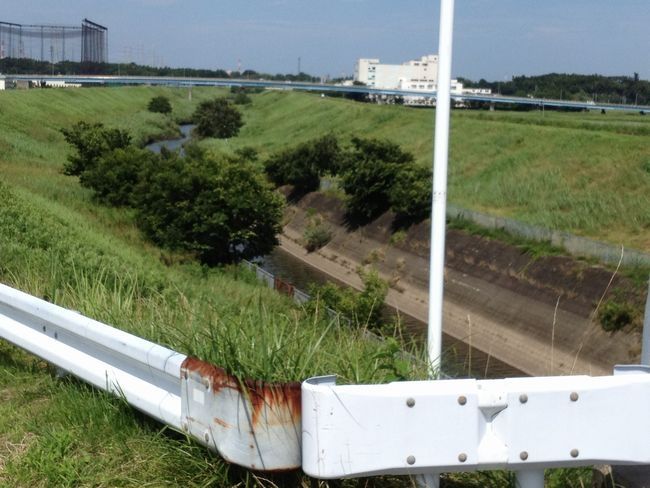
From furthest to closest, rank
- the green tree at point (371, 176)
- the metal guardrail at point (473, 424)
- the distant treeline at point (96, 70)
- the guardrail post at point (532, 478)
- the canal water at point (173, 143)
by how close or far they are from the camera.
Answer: the distant treeline at point (96, 70) → the canal water at point (173, 143) → the green tree at point (371, 176) → the guardrail post at point (532, 478) → the metal guardrail at point (473, 424)

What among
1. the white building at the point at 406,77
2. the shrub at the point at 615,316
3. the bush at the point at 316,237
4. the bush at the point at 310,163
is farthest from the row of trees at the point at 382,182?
the white building at the point at 406,77

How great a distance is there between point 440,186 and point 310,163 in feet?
169

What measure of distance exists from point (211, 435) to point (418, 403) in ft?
2.80

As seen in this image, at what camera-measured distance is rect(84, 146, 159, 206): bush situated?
129ft

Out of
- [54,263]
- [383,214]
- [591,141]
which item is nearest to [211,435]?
[54,263]

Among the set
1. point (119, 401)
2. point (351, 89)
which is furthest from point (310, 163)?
point (351, 89)

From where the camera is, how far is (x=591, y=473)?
11.3 feet

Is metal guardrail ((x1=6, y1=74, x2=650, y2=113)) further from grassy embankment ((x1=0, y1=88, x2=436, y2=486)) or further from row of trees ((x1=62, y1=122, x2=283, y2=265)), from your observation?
grassy embankment ((x1=0, y1=88, x2=436, y2=486))

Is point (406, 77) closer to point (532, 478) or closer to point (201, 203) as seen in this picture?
point (201, 203)

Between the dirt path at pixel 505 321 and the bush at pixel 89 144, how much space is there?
15358 mm

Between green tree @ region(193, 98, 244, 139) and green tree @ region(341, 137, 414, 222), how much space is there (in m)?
47.4

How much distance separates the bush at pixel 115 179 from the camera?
39438 millimetres

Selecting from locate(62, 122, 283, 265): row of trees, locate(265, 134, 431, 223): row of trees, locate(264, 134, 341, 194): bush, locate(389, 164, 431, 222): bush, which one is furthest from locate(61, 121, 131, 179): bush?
locate(389, 164, 431, 222): bush

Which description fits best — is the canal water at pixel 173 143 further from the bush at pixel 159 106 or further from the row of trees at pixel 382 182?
the row of trees at pixel 382 182
